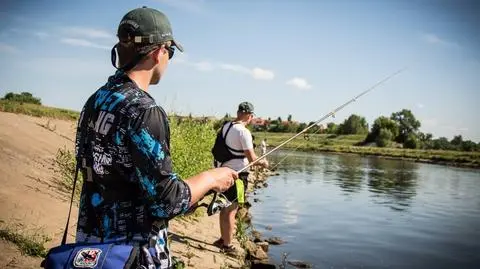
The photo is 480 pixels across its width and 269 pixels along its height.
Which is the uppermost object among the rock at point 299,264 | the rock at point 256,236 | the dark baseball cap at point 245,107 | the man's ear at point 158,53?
the dark baseball cap at point 245,107

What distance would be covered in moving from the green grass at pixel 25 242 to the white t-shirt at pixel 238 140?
10.6 feet

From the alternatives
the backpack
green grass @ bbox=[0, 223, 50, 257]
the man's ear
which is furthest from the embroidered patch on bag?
the backpack

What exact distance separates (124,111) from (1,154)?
7884 millimetres

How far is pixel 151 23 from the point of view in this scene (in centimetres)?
207

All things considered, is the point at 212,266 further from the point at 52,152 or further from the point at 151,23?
the point at 52,152

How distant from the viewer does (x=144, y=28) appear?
2053 millimetres

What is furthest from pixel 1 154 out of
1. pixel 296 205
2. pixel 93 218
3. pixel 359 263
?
pixel 296 205

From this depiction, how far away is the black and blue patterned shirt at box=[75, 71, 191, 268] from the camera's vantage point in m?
1.86

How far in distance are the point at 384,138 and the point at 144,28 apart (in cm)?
10827

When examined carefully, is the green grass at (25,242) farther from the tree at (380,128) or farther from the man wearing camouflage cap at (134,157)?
the tree at (380,128)

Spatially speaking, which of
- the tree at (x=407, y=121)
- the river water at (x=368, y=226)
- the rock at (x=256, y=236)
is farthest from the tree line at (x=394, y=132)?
the rock at (x=256, y=236)

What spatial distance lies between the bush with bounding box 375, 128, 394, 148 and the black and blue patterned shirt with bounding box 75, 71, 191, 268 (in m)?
106

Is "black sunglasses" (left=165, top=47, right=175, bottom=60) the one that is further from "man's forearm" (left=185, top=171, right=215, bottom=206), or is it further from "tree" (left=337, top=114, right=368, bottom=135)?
"tree" (left=337, top=114, right=368, bottom=135)

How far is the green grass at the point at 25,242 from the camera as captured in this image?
509 centimetres
